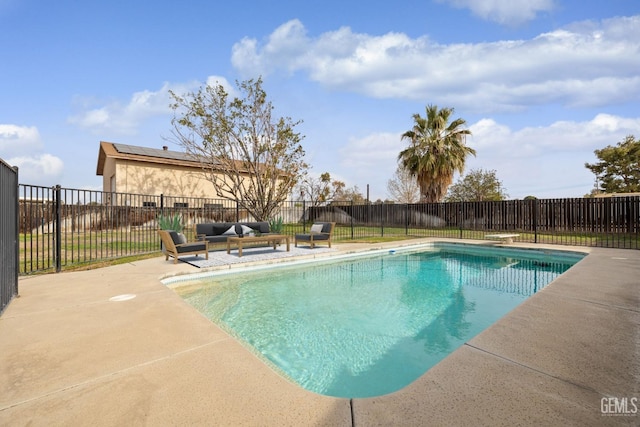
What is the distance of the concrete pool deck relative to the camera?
164cm

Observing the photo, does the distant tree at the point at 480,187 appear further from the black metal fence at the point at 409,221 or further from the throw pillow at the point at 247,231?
the throw pillow at the point at 247,231

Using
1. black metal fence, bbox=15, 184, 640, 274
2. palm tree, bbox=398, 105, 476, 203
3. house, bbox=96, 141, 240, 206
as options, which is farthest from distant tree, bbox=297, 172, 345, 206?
palm tree, bbox=398, 105, 476, 203

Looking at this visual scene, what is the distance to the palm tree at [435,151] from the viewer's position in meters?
18.1

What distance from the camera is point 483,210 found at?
1612 centimetres

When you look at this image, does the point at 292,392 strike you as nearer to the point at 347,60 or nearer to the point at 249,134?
the point at 347,60

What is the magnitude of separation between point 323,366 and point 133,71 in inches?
455

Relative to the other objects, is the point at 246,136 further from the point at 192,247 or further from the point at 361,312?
the point at 361,312

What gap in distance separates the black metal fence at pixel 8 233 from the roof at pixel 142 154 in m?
13.6

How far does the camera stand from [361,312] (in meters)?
4.48

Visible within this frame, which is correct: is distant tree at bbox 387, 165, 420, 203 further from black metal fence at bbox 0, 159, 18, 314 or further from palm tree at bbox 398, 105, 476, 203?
black metal fence at bbox 0, 159, 18, 314

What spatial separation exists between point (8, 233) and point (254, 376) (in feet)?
13.2

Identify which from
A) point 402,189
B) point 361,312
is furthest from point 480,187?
point 361,312

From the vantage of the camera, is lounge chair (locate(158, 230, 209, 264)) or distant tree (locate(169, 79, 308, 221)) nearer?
lounge chair (locate(158, 230, 209, 264))

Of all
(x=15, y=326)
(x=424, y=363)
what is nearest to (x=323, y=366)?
(x=424, y=363)
